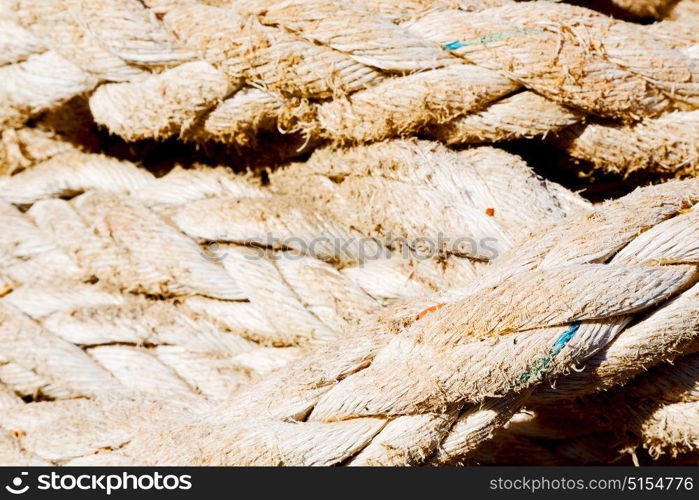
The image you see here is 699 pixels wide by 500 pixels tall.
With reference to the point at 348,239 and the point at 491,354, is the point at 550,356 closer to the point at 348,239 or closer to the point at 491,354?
the point at 491,354

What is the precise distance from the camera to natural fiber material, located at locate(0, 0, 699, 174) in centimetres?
110

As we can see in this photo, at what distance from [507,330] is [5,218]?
32.3 inches

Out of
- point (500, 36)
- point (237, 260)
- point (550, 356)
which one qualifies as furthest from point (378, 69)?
point (550, 356)

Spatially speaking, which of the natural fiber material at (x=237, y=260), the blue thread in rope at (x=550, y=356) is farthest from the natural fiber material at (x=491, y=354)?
the natural fiber material at (x=237, y=260)

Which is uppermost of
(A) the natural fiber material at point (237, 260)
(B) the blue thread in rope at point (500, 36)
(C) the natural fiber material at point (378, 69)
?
(B) the blue thread in rope at point (500, 36)

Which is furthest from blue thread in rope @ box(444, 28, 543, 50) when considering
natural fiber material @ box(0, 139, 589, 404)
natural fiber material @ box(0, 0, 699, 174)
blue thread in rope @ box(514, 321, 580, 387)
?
blue thread in rope @ box(514, 321, 580, 387)

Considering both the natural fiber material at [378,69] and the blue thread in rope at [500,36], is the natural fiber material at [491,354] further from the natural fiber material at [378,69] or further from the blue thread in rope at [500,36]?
the blue thread in rope at [500,36]

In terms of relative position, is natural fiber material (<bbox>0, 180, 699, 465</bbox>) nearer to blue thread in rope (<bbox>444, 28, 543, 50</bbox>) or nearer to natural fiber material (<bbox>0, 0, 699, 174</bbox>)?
natural fiber material (<bbox>0, 0, 699, 174</bbox>)

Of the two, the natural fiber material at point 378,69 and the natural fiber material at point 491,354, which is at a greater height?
the natural fiber material at point 378,69

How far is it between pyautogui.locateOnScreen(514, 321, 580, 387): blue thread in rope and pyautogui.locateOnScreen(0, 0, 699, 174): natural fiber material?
0.31 metres

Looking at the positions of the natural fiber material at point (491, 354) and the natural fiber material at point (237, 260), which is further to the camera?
the natural fiber material at point (237, 260)

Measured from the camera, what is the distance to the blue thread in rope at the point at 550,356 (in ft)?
3.14

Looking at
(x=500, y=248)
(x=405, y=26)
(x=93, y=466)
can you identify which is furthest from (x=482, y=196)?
(x=93, y=466)
